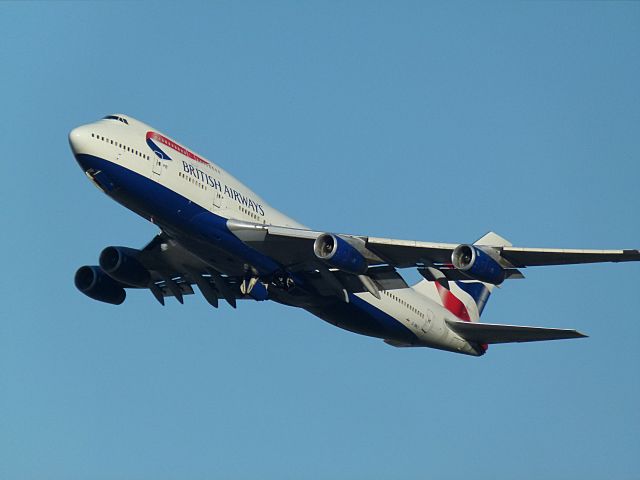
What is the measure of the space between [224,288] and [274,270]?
399 centimetres

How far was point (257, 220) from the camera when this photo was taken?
49.0 metres

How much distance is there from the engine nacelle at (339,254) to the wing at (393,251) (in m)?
0.51

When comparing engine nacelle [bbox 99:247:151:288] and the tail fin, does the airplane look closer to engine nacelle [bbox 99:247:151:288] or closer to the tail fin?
engine nacelle [bbox 99:247:151:288]

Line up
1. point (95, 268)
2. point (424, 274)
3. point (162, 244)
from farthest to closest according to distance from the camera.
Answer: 1. point (95, 268)
2. point (162, 244)
3. point (424, 274)

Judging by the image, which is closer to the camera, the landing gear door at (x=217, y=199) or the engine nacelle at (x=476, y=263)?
the engine nacelle at (x=476, y=263)

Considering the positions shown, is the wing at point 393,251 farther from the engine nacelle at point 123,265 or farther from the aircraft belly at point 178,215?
the engine nacelle at point 123,265

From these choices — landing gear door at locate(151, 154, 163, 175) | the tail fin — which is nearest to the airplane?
landing gear door at locate(151, 154, 163, 175)

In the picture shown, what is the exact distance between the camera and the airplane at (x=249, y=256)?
45.4 m

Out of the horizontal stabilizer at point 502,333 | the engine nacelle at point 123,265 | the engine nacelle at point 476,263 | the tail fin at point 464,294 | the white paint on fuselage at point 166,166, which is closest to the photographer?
the engine nacelle at point 476,263

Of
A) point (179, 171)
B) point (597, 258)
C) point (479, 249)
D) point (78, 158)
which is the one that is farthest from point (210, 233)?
point (597, 258)

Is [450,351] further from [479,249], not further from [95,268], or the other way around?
[95,268]

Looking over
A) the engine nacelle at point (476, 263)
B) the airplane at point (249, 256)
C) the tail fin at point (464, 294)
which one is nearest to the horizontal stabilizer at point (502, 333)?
the airplane at point (249, 256)

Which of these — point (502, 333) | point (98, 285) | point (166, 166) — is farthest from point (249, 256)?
point (502, 333)

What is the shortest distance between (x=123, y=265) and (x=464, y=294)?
17.4 meters
